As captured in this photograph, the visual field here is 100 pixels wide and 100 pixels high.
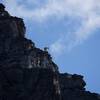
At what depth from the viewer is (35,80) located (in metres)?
167

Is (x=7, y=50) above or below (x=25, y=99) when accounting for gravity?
above

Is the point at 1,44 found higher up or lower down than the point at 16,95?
higher up

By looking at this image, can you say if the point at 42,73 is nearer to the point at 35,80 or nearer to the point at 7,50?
the point at 35,80

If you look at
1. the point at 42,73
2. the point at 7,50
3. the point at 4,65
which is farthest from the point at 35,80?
the point at 7,50

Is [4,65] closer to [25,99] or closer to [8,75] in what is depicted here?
[8,75]

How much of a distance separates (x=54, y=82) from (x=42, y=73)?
499cm

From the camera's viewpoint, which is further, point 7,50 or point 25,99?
point 7,50

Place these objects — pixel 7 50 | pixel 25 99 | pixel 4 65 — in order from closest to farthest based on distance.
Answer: pixel 25 99, pixel 4 65, pixel 7 50

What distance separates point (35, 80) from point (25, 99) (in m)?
9.45

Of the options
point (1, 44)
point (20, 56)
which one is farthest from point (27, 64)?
point (1, 44)

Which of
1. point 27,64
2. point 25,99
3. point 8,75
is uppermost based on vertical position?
point 27,64

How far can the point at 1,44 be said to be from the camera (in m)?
195

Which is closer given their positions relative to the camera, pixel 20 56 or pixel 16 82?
pixel 16 82

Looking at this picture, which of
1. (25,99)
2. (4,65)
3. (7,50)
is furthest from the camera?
(7,50)
